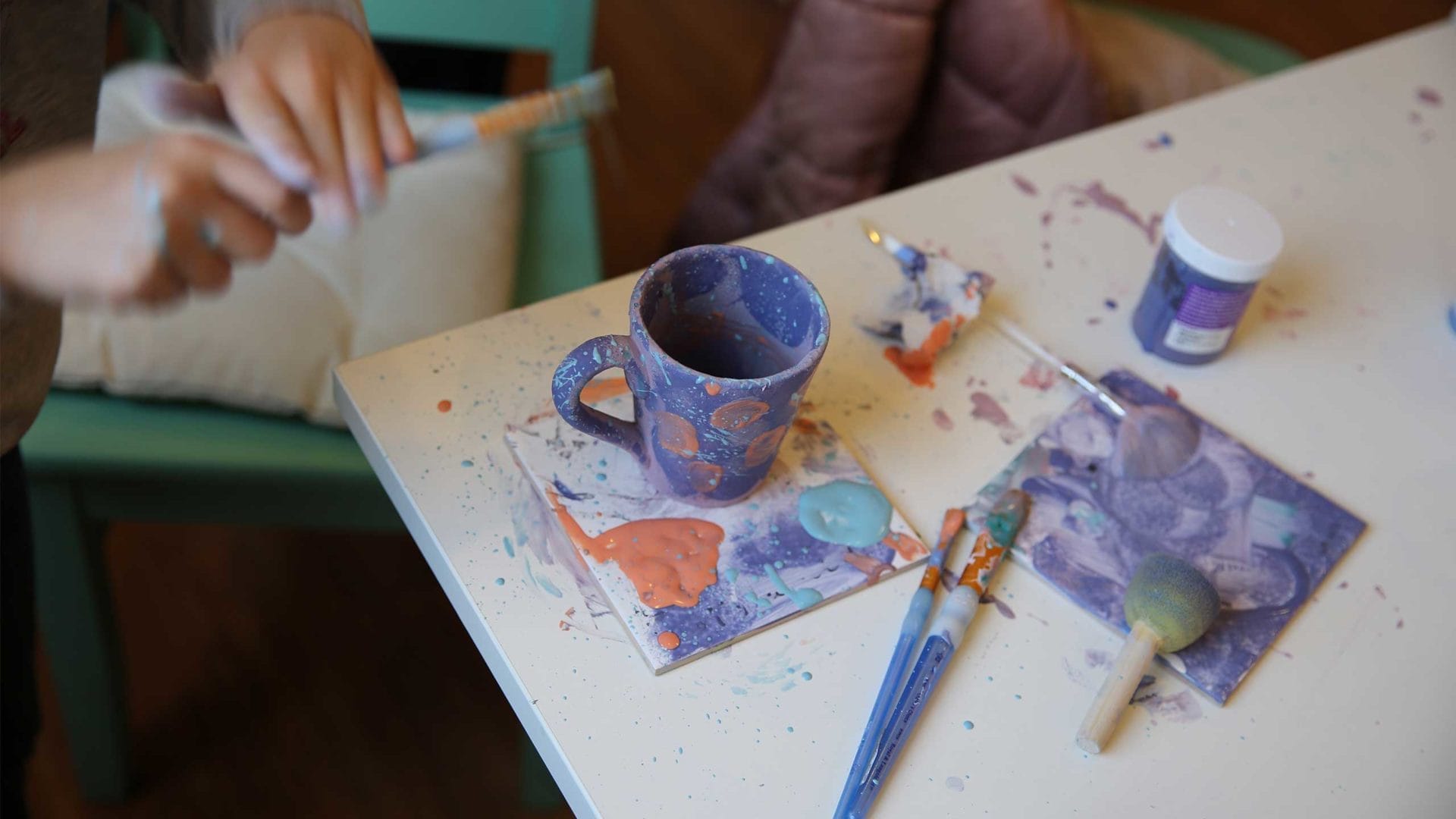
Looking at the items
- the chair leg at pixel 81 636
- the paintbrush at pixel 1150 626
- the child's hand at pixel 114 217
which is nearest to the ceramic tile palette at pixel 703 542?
the paintbrush at pixel 1150 626

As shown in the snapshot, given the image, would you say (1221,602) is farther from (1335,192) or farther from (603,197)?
(603,197)

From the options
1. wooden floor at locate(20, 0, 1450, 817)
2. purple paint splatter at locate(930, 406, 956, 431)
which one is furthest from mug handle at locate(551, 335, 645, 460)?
wooden floor at locate(20, 0, 1450, 817)

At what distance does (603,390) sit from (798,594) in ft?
0.54

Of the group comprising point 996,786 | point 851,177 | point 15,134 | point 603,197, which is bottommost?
point 603,197

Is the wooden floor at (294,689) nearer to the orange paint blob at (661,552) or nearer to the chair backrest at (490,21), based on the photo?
the chair backrest at (490,21)

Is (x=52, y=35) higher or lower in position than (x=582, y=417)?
higher

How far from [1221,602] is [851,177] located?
77 cm

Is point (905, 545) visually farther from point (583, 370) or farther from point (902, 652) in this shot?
point (583, 370)

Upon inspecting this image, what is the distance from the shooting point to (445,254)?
0.94 metres

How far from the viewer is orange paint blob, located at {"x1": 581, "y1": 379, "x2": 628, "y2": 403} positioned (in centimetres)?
→ 65

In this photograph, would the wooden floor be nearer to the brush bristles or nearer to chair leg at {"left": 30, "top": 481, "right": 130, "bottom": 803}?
chair leg at {"left": 30, "top": 481, "right": 130, "bottom": 803}

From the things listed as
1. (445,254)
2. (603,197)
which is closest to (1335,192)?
(445,254)

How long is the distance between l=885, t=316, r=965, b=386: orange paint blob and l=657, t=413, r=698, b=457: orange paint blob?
183 mm

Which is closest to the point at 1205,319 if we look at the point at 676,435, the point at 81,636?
the point at 676,435
